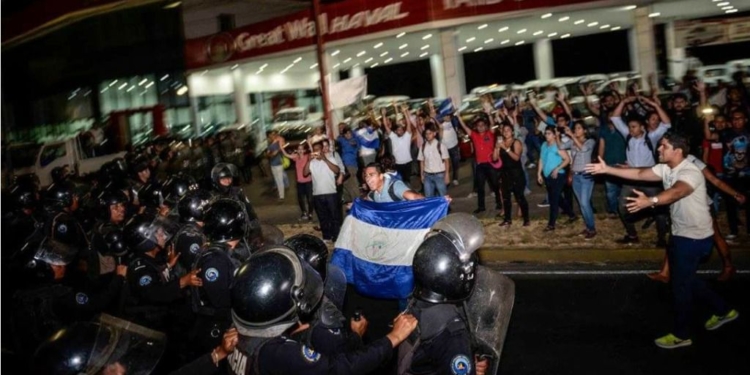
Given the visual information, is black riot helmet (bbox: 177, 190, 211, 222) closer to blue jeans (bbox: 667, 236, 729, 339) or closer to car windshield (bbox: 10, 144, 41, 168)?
blue jeans (bbox: 667, 236, 729, 339)

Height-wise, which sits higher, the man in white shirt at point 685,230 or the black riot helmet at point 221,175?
the black riot helmet at point 221,175

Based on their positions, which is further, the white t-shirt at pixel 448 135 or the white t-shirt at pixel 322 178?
the white t-shirt at pixel 448 135

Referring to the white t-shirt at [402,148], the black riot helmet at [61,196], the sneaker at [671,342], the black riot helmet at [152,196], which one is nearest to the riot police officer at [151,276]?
the black riot helmet at [152,196]

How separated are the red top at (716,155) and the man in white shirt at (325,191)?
18.0 feet

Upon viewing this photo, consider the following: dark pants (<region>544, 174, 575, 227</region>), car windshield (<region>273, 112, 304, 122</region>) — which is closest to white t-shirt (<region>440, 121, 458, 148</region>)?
dark pants (<region>544, 174, 575, 227</region>)

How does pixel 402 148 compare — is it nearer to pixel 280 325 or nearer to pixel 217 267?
pixel 217 267

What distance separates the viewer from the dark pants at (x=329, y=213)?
11516mm

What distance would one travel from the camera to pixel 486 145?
1175 cm

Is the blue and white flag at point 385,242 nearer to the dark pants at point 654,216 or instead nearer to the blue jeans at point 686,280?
the blue jeans at point 686,280

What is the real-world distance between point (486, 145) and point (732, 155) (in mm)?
3865

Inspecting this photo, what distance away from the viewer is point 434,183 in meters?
12.2

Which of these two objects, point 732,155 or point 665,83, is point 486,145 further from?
point 665,83

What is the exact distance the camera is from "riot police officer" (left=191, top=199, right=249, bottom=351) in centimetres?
479

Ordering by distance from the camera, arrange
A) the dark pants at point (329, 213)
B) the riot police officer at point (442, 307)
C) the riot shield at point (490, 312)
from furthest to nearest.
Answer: the dark pants at point (329, 213)
the riot shield at point (490, 312)
the riot police officer at point (442, 307)
